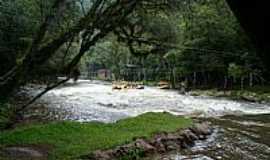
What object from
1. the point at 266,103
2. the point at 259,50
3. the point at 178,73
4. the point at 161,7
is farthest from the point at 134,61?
the point at 259,50

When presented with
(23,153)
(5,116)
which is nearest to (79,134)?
(5,116)

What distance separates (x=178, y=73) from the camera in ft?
164

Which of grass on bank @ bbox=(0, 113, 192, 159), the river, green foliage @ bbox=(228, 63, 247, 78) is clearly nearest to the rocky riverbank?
grass on bank @ bbox=(0, 113, 192, 159)

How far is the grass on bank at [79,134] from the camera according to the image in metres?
11.0

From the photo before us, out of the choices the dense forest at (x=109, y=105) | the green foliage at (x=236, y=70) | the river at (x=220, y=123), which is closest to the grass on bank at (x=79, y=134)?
the dense forest at (x=109, y=105)

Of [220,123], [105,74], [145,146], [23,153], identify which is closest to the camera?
[23,153]

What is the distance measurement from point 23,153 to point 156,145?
176 inches

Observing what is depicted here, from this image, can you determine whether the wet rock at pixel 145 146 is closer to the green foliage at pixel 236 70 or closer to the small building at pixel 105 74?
the green foliage at pixel 236 70

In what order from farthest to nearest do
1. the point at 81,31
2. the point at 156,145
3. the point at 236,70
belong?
the point at 236,70 → the point at 156,145 → the point at 81,31

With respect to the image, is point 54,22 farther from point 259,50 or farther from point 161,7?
point 259,50

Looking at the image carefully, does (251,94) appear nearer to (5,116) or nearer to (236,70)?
(236,70)

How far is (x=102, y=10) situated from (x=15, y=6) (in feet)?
24.4

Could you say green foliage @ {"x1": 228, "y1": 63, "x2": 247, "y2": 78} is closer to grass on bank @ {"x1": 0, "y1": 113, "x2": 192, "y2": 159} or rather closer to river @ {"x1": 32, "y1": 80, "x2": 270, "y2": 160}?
river @ {"x1": 32, "y1": 80, "x2": 270, "y2": 160}

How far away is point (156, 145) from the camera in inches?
504
